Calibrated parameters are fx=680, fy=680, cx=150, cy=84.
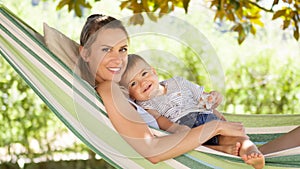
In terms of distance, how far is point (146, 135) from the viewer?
1955 millimetres

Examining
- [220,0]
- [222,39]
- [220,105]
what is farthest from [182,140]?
[222,39]

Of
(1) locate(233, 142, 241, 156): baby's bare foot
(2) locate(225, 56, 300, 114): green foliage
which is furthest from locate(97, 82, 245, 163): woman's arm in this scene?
(2) locate(225, 56, 300, 114): green foliage

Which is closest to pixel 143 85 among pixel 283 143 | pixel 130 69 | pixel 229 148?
pixel 130 69

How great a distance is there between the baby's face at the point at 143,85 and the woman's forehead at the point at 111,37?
0.13 m

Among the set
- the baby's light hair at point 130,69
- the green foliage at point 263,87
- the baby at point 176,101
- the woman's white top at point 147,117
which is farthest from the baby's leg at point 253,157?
the green foliage at point 263,87

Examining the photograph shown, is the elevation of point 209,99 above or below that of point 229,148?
above

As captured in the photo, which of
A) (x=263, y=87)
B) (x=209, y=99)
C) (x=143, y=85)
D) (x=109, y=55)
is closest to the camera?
(x=109, y=55)

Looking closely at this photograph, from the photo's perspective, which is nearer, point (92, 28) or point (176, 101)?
point (92, 28)

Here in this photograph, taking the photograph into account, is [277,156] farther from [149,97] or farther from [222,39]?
[222,39]

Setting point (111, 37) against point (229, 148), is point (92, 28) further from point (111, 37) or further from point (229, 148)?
point (229, 148)

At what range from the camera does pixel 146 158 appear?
199cm

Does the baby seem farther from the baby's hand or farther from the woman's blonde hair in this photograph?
the woman's blonde hair

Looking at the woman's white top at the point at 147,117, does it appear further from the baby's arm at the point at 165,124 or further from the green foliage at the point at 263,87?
the green foliage at the point at 263,87

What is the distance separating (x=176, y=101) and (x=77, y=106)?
35 cm
